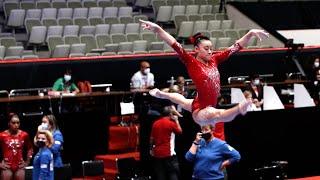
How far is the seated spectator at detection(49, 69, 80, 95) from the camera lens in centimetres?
1396

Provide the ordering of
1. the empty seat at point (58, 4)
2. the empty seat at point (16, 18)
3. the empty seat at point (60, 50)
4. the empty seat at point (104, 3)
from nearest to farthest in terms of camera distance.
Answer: the empty seat at point (60, 50) < the empty seat at point (16, 18) < the empty seat at point (58, 4) < the empty seat at point (104, 3)

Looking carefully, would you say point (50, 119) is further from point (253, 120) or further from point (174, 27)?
point (174, 27)

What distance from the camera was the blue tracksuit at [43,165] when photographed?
398 inches

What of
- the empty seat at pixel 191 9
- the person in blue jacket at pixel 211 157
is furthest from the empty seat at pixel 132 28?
the person in blue jacket at pixel 211 157

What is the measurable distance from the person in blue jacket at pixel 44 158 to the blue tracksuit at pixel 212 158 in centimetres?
213

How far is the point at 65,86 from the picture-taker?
1420 cm

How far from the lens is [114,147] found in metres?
13.6

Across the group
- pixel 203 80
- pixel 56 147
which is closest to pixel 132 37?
pixel 56 147

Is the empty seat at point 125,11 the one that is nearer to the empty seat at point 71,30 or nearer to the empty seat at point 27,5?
the empty seat at point 71,30

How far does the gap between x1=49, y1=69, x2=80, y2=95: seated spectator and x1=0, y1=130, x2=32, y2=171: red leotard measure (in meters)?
2.47

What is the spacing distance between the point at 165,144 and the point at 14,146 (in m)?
2.34

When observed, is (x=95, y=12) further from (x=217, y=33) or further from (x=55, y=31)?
(x=217, y=33)

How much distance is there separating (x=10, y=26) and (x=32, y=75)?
2809 millimetres

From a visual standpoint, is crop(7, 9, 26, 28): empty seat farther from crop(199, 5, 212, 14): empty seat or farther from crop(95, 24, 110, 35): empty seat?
crop(199, 5, 212, 14): empty seat
